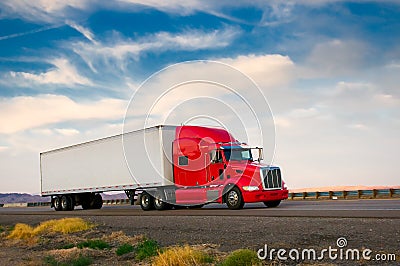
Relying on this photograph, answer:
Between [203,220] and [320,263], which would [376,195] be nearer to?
[203,220]

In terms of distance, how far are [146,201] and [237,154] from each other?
6277 mm

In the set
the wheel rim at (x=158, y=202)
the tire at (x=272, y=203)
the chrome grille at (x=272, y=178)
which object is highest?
the chrome grille at (x=272, y=178)

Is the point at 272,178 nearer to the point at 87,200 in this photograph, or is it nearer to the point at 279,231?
the point at 279,231

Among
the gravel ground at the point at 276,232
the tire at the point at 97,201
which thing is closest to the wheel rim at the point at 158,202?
the gravel ground at the point at 276,232

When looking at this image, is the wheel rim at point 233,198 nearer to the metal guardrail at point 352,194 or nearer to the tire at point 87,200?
the metal guardrail at point 352,194

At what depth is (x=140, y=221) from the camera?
19.7m

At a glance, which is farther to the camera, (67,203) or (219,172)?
(67,203)

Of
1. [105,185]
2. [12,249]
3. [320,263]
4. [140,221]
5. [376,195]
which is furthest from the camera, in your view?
[376,195]

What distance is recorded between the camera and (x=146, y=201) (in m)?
26.8

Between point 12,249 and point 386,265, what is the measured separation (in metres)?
11.9

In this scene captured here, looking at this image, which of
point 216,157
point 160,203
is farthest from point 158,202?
point 216,157

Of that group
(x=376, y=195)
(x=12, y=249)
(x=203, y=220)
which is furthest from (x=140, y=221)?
(x=376, y=195)
